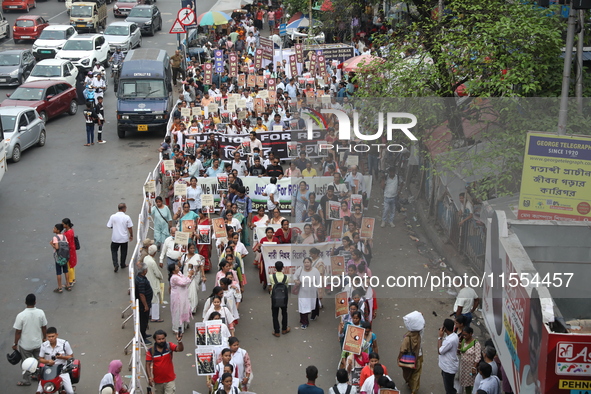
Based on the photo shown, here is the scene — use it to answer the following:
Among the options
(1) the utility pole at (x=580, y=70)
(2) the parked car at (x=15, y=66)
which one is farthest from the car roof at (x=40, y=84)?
(1) the utility pole at (x=580, y=70)

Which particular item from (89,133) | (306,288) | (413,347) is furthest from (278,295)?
(89,133)

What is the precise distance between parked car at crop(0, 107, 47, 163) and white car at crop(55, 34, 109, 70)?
8835mm

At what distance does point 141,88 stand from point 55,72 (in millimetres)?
5529

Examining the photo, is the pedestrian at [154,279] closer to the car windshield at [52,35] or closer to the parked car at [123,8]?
the car windshield at [52,35]

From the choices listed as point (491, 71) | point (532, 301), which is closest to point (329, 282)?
point (491, 71)

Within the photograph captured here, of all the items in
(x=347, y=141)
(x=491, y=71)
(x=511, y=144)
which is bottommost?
(x=347, y=141)

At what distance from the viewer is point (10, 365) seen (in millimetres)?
12258

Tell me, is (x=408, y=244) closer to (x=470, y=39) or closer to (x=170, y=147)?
(x=470, y=39)

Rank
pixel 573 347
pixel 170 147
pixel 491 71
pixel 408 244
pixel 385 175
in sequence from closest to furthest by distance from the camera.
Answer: pixel 573 347 < pixel 491 71 < pixel 408 244 < pixel 385 175 < pixel 170 147

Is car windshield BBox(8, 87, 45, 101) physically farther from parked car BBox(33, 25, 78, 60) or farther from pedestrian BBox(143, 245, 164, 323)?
pedestrian BBox(143, 245, 164, 323)

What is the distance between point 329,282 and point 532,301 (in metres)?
6.39

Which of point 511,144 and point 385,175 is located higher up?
point 511,144

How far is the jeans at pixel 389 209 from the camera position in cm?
1750

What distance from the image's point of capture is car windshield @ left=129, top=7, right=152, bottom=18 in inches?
1661
